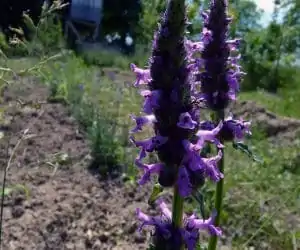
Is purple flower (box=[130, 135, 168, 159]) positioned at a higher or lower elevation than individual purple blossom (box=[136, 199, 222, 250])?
higher

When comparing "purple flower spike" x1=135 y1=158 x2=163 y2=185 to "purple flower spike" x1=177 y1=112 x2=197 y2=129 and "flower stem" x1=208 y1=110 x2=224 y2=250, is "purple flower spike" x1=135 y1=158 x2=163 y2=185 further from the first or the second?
"flower stem" x1=208 y1=110 x2=224 y2=250

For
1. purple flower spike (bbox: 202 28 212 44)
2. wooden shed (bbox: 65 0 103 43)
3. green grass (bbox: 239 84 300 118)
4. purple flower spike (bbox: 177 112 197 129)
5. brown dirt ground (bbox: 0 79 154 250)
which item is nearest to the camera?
purple flower spike (bbox: 177 112 197 129)

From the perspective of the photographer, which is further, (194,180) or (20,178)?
(20,178)

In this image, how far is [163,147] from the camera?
1.60 meters

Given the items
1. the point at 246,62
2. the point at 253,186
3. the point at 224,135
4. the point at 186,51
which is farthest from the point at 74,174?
the point at 246,62

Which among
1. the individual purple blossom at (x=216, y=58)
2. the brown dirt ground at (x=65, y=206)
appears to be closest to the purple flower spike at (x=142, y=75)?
the individual purple blossom at (x=216, y=58)

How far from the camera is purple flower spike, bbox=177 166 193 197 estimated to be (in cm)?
161

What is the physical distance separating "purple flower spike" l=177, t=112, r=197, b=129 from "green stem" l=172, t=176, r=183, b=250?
209mm

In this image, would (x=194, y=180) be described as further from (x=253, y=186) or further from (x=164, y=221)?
(x=253, y=186)

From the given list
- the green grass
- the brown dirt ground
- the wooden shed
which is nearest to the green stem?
the brown dirt ground

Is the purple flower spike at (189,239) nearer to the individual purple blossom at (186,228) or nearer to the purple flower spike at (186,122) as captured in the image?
the individual purple blossom at (186,228)

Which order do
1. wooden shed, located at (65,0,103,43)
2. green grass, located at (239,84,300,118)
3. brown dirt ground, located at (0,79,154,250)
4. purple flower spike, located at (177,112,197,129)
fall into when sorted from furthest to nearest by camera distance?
wooden shed, located at (65,0,103,43), green grass, located at (239,84,300,118), brown dirt ground, located at (0,79,154,250), purple flower spike, located at (177,112,197,129)

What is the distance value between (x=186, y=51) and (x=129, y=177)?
9.48 feet

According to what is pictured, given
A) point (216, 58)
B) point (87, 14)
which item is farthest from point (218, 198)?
point (87, 14)
